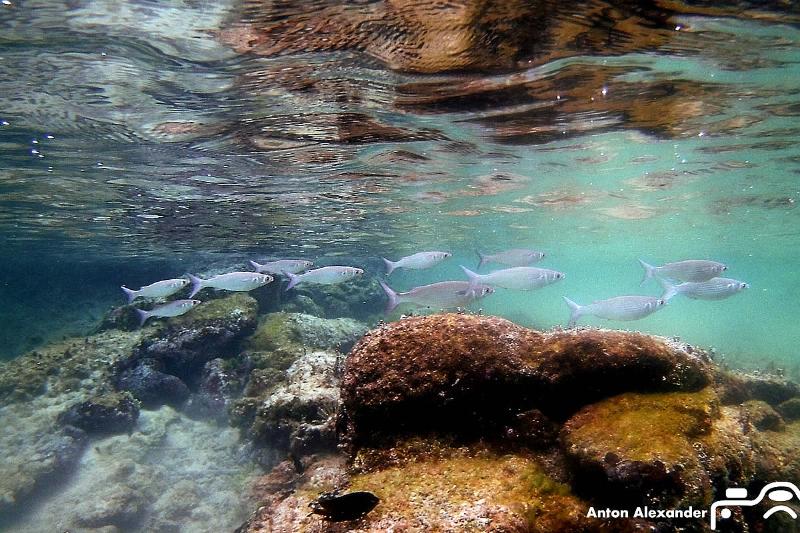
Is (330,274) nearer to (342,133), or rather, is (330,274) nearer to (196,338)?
(342,133)

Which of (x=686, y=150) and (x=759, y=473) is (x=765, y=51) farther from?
(x=759, y=473)

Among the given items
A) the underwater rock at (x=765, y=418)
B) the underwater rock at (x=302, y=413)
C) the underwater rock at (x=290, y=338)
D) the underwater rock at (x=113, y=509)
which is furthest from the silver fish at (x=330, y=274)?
the underwater rock at (x=765, y=418)

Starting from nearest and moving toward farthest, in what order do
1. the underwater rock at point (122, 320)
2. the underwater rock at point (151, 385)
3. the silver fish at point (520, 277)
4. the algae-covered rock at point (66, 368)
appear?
the silver fish at point (520, 277) < the underwater rock at point (151, 385) < the algae-covered rock at point (66, 368) < the underwater rock at point (122, 320)

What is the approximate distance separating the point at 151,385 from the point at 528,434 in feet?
50.0

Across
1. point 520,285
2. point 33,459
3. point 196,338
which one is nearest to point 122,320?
point 196,338

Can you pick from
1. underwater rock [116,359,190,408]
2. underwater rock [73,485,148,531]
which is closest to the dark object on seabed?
underwater rock [73,485,148,531]

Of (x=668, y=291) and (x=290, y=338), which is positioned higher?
(x=668, y=291)

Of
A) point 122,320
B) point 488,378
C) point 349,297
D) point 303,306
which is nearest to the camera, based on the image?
point 488,378

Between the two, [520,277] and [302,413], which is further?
[520,277]

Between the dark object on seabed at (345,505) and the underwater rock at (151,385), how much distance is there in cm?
1433

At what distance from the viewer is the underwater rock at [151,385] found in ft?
50.2

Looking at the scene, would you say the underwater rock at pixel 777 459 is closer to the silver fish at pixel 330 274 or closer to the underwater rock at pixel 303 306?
the silver fish at pixel 330 274

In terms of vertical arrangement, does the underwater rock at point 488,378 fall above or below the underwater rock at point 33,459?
above

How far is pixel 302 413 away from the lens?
27.5 ft
